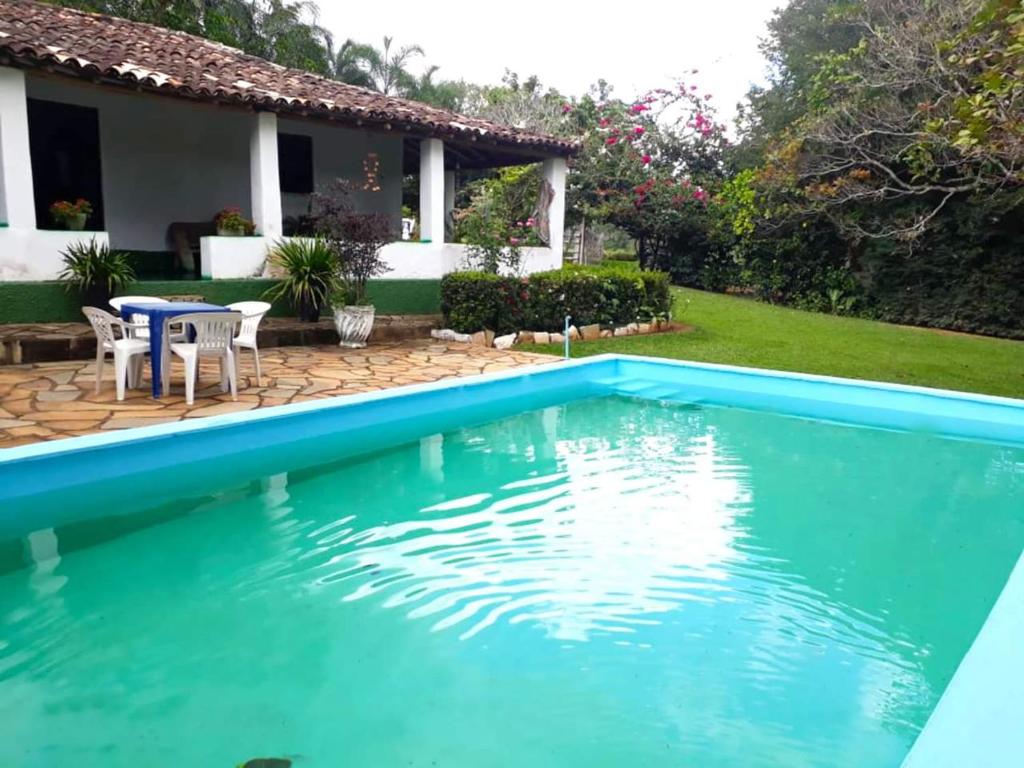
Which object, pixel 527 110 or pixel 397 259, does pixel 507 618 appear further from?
pixel 527 110

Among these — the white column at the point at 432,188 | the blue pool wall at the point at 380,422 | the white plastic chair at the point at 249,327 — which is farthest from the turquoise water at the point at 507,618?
the white column at the point at 432,188

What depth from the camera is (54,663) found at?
11.1 ft

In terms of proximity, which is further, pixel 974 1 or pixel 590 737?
pixel 974 1

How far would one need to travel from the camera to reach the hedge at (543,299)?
472 inches

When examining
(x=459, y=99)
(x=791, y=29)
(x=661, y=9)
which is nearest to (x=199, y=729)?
(x=791, y=29)

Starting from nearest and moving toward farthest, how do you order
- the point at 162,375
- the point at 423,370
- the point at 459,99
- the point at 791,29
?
the point at 162,375, the point at 423,370, the point at 791,29, the point at 459,99

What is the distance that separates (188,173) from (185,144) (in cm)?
52

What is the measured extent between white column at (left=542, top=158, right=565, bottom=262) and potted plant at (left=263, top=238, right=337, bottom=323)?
568cm

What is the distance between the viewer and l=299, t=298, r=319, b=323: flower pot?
11.1m

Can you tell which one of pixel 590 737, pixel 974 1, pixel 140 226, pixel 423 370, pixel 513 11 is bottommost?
pixel 590 737

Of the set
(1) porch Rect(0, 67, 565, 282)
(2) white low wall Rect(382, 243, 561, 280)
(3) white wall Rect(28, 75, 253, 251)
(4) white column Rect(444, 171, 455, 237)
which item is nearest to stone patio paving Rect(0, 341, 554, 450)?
(1) porch Rect(0, 67, 565, 282)

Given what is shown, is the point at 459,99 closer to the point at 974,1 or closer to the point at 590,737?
the point at 974,1

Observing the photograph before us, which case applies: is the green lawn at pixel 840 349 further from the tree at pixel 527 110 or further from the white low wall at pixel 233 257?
the tree at pixel 527 110

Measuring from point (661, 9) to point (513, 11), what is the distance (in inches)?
406
